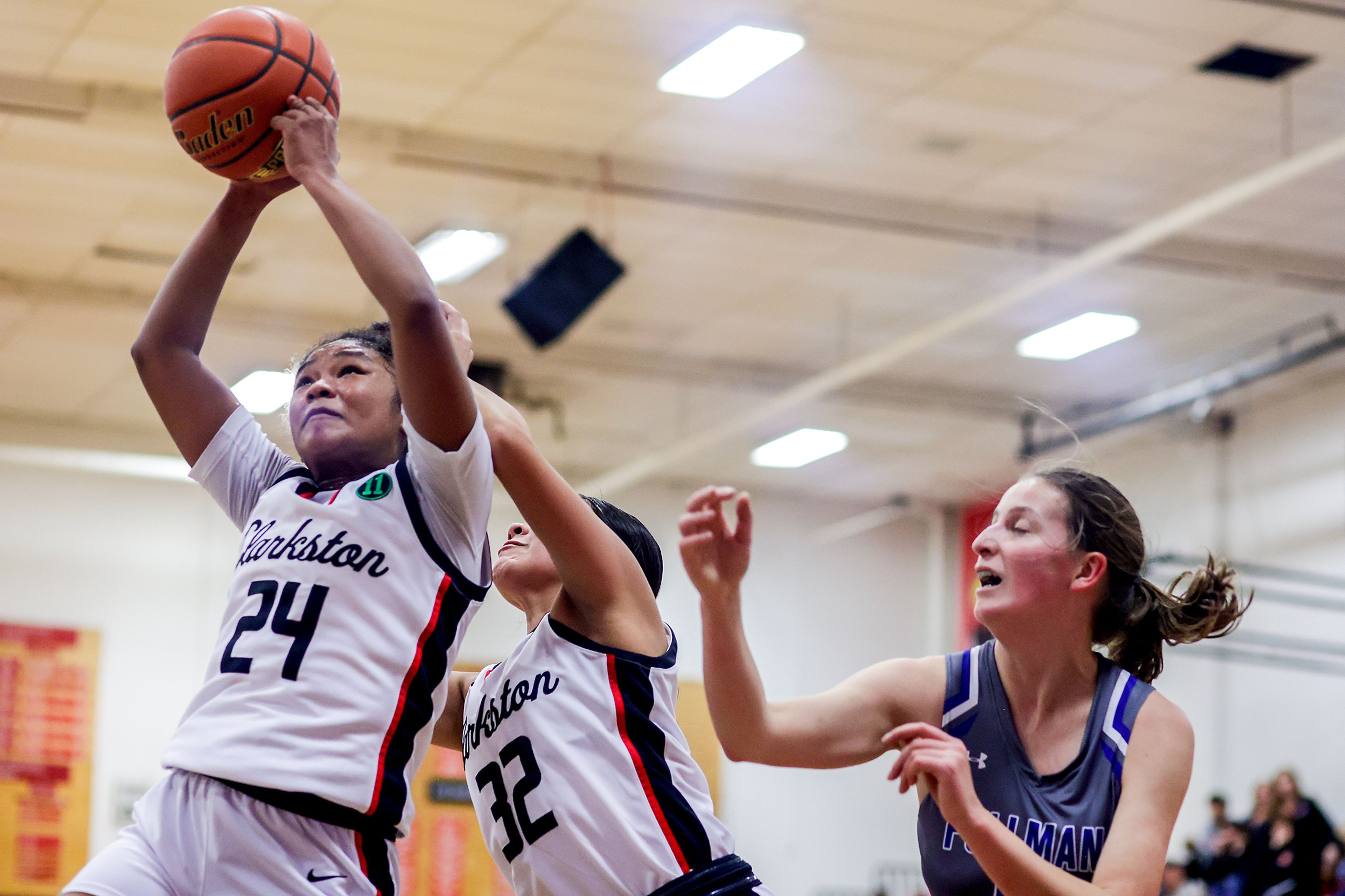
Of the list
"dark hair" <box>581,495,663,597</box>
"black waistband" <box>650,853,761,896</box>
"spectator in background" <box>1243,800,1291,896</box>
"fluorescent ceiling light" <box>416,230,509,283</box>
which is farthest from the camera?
"spectator in background" <box>1243,800,1291,896</box>

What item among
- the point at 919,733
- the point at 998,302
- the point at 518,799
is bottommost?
the point at 518,799

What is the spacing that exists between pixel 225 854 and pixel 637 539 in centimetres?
96

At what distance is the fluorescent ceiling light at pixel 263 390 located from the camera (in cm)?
1289

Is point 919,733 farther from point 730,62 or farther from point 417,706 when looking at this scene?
point 730,62

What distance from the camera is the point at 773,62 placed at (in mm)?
8062

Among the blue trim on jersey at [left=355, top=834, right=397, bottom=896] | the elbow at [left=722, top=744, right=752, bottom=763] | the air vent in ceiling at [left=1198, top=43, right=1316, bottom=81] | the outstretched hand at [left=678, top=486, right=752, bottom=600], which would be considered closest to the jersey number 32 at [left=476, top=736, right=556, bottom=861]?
the blue trim on jersey at [left=355, top=834, right=397, bottom=896]

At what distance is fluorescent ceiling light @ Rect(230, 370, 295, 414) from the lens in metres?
12.9

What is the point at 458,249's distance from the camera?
10125 mm

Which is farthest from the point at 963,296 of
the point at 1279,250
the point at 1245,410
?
the point at 1245,410

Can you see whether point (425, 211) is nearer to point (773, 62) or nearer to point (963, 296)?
point (773, 62)

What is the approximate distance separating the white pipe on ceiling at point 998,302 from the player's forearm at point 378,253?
6.62 metres

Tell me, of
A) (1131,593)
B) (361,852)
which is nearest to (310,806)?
(361,852)

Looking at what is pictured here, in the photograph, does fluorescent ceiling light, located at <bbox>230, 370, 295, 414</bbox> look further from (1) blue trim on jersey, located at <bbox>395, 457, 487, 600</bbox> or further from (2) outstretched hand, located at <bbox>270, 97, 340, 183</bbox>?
(1) blue trim on jersey, located at <bbox>395, 457, 487, 600</bbox>

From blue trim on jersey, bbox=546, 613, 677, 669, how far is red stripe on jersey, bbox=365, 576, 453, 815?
0.25 metres
